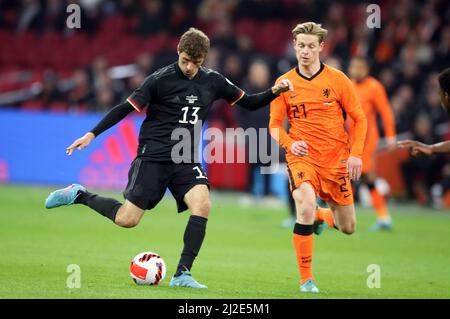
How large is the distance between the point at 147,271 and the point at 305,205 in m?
1.59

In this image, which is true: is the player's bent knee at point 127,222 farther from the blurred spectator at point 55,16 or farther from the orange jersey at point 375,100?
the blurred spectator at point 55,16

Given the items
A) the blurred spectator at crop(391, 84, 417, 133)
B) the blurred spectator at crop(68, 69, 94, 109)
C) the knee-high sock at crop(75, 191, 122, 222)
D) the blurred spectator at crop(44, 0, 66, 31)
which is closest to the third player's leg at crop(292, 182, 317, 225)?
the knee-high sock at crop(75, 191, 122, 222)

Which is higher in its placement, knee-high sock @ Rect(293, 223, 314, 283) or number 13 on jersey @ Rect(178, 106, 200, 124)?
number 13 on jersey @ Rect(178, 106, 200, 124)

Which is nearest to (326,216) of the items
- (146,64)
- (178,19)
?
(146,64)

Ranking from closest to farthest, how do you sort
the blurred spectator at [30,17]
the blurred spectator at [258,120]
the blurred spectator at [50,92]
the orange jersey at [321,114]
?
the orange jersey at [321,114]
the blurred spectator at [258,120]
the blurred spectator at [50,92]
the blurred spectator at [30,17]

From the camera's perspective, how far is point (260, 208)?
18.5 meters

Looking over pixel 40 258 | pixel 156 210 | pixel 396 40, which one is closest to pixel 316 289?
pixel 40 258

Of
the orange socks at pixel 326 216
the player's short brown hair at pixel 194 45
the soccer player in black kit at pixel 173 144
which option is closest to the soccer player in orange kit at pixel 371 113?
the orange socks at pixel 326 216

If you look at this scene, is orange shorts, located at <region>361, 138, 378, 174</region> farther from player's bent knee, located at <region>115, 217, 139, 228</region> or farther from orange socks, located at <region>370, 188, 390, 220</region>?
player's bent knee, located at <region>115, 217, 139, 228</region>

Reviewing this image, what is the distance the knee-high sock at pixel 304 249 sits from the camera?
29.1 feet

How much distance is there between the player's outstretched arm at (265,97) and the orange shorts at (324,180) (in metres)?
0.68

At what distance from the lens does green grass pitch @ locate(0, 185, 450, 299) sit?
345 inches

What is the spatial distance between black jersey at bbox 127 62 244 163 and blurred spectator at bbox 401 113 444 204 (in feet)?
34.5
